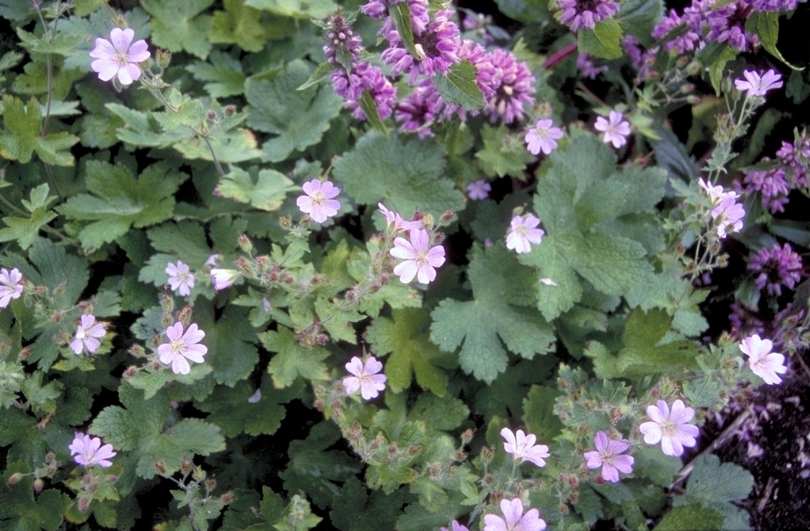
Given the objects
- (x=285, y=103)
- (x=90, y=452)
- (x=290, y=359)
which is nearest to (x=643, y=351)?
(x=290, y=359)

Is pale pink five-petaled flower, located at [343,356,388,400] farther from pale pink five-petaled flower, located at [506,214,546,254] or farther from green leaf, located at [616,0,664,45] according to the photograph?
green leaf, located at [616,0,664,45]

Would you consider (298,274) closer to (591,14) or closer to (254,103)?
(254,103)

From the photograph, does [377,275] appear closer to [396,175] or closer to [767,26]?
[396,175]

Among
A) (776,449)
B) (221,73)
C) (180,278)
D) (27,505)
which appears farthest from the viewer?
(221,73)

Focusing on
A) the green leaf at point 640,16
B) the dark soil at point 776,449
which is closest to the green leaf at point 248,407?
the dark soil at point 776,449

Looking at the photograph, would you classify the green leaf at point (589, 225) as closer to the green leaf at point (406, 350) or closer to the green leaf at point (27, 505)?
the green leaf at point (406, 350)
